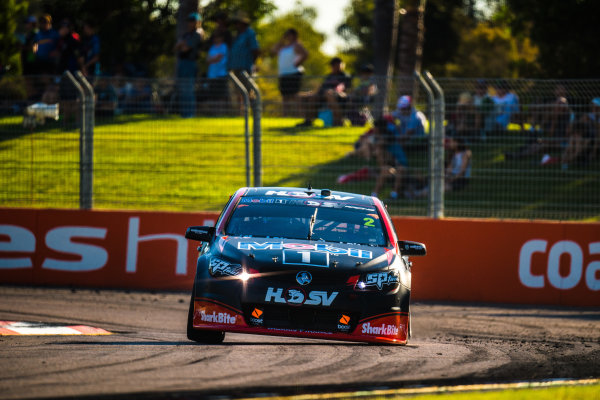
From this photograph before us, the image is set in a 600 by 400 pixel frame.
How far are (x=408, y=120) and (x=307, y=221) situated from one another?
4.81 m

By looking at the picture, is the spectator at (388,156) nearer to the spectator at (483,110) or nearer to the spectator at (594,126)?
the spectator at (483,110)

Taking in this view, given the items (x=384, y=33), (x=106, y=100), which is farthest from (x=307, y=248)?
(x=384, y=33)

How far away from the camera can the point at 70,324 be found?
1002 centimetres

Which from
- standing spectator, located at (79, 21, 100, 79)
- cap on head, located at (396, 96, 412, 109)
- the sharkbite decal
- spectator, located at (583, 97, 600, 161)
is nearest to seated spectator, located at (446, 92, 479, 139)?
cap on head, located at (396, 96, 412, 109)

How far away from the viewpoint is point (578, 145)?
44.1 ft

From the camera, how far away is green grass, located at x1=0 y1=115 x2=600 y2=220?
13586mm

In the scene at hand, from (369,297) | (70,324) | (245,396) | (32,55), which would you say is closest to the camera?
(245,396)

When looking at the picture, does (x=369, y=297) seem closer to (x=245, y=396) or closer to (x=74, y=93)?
(x=245, y=396)

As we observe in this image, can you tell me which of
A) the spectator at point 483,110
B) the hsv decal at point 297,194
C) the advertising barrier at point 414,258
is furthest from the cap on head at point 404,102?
the hsv decal at point 297,194

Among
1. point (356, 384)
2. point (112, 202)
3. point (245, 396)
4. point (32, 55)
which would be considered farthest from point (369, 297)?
point (32, 55)

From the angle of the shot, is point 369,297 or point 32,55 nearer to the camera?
point 369,297

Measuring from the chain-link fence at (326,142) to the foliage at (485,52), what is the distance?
1679 inches

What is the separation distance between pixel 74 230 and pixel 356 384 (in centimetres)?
803

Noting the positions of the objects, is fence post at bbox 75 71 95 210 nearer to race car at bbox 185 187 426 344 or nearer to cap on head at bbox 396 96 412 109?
cap on head at bbox 396 96 412 109
